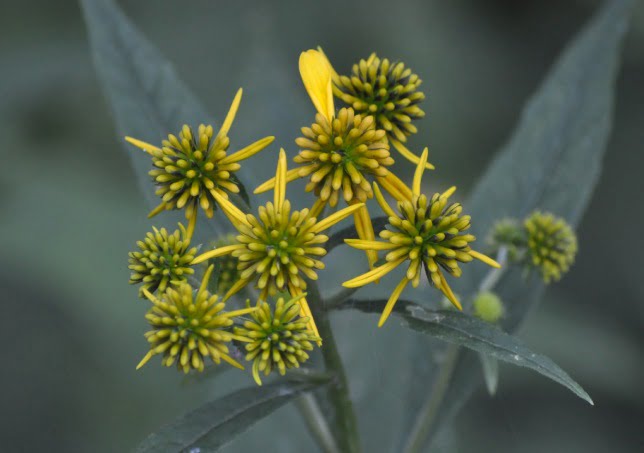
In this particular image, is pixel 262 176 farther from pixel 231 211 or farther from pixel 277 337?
pixel 277 337

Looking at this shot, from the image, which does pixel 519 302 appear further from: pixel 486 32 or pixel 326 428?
pixel 486 32

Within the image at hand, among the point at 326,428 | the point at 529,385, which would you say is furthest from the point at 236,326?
the point at 529,385

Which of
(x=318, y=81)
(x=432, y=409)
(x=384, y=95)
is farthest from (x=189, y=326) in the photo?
(x=432, y=409)

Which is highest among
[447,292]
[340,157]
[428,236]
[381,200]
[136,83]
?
[136,83]

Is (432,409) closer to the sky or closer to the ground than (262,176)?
closer to the ground

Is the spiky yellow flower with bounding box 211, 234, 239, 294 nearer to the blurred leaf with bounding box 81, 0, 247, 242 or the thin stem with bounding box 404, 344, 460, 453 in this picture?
the blurred leaf with bounding box 81, 0, 247, 242

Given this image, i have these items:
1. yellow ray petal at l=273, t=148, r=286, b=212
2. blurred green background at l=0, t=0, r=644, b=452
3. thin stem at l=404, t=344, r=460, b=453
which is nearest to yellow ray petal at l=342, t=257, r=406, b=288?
yellow ray petal at l=273, t=148, r=286, b=212
